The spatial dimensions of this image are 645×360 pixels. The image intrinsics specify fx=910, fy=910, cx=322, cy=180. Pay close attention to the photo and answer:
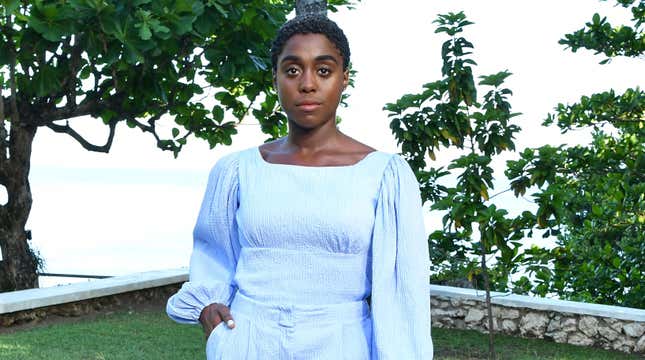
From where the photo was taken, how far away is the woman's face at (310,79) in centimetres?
248

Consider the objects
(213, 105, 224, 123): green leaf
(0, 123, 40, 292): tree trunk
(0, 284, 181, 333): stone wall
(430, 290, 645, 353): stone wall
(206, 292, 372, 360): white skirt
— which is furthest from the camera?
(0, 123, 40, 292): tree trunk

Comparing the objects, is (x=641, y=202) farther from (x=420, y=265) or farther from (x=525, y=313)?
(x=420, y=265)

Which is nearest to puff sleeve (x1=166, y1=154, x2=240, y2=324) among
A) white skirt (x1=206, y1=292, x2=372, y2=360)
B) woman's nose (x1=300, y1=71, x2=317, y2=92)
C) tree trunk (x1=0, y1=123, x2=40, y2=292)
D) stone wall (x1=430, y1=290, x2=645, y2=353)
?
white skirt (x1=206, y1=292, x2=372, y2=360)

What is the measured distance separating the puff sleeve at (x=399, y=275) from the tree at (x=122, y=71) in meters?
4.66

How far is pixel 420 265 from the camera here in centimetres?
245

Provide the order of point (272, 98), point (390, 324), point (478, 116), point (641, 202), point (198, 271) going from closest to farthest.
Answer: point (390, 324) < point (198, 271) < point (478, 116) < point (641, 202) < point (272, 98)

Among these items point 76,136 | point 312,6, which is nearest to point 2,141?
point 76,136

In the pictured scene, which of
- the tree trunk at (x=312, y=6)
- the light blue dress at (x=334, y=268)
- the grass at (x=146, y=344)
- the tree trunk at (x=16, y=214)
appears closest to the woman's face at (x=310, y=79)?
the light blue dress at (x=334, y=268)

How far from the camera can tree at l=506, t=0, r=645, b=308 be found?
25.1ft

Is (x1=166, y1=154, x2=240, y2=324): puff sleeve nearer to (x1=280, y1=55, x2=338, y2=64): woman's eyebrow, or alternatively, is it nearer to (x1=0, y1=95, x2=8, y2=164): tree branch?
(x1=280, y1=55, x2=338, y2=64): woman's eyebrow

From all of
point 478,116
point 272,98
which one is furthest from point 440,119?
point 272,98

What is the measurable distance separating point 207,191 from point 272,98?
24.6ft

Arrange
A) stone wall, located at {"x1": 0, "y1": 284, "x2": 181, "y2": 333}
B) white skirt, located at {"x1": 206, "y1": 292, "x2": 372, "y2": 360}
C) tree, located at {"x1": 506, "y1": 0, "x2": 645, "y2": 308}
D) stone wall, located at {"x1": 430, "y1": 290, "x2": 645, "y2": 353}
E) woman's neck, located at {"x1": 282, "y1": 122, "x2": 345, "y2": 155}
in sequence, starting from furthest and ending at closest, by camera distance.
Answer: stone wall, located at {"x1": 0, "y1": 284, "x2": 181, "y2": 333}, stone wall, located at {"x1": 430, "y1": 290, "x2": 645, "y2": 353}, tree, located at {"x1": 506, "y1": 0, "x2": 645, "y2": 308}, woman's neck, located at {"x1": 282, "y1": 122, "x2": 345, "y2": 155}, white skirt, located at {"x1": 206, "y1": 292, "x2": 372, "y2": 360}

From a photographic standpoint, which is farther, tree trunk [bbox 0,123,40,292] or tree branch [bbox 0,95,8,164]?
tree trunk [bbox 0,123,40,292]
